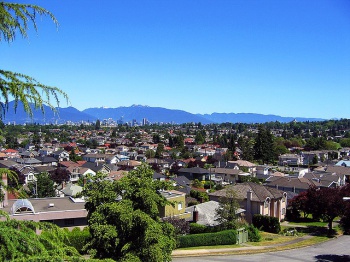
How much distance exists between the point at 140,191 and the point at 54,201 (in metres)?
15.9

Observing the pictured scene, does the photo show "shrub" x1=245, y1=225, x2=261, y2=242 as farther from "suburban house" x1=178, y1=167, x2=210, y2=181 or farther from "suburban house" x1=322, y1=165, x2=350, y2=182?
"suburban house" x1=322, y1=165, x2=350, y2=182

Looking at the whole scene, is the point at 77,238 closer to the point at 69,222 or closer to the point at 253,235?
the point at 69,222

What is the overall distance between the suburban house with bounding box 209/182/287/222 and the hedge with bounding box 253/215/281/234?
1.08m

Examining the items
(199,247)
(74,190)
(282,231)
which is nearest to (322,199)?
(282,231)

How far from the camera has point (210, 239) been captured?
96.6 ft

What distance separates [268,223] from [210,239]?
26.6 feet

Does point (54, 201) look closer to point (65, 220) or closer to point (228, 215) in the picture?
point (65, 220)

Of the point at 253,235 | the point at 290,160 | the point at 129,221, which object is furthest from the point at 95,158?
the point at 129,221

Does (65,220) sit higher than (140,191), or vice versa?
(140,191)

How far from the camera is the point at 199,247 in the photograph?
28844 millimetres

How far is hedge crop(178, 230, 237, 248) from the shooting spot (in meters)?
28.8

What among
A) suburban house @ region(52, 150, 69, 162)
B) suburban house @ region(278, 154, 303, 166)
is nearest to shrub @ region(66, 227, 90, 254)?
suburban house @ region(52, 150, 69, 162)

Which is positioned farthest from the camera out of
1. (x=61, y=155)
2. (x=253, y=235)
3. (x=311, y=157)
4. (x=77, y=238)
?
(x=311, y=157)

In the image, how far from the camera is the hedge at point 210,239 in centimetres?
2879
